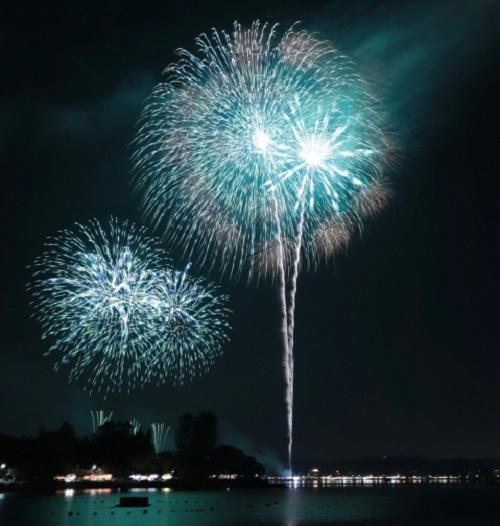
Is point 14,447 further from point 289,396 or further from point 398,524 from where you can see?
point 289,396

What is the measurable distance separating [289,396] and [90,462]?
152088 mm

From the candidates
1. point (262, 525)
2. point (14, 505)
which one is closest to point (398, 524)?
point (262, 525)

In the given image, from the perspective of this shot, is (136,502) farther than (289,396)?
Yes

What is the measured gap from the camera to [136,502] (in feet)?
287

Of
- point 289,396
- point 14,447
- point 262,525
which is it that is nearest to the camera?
point 289,396

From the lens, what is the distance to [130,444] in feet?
656

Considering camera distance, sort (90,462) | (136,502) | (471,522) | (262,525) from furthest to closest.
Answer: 1. (90,462)
2. (136,502)
3. (471,522)
4. (262,525)

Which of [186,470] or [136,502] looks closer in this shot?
[136,502]

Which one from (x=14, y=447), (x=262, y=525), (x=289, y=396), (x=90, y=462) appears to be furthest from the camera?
(x=90, y=462)

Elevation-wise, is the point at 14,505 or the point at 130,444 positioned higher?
the point at 130,444

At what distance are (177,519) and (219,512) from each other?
1366 cm

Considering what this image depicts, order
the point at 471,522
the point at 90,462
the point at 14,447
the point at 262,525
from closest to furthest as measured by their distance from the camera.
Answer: the point at 262,525
the point at 471,522
the point at 14,447
the point at 90,462

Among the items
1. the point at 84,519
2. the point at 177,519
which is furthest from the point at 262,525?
the point at 84,519

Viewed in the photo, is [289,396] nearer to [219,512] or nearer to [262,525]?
[262,525]
